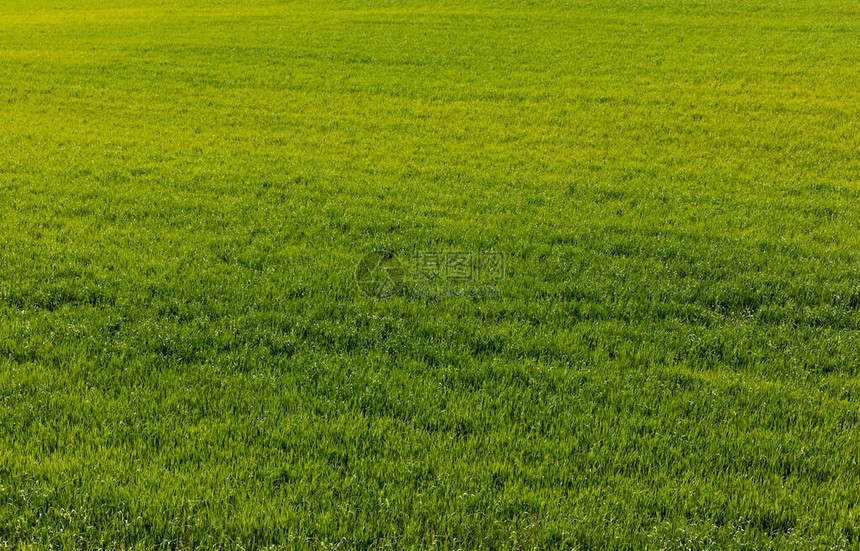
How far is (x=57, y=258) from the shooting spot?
909 cm

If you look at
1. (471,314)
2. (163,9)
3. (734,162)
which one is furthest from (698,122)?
(163,9)

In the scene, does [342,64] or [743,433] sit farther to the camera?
[342,64]

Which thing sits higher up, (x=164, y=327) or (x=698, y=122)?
(x=698, y=122)

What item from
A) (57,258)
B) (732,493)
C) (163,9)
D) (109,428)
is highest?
A: (163,9)

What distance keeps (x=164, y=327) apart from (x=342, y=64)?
20.9 meters

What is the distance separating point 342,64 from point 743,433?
23.5 metres

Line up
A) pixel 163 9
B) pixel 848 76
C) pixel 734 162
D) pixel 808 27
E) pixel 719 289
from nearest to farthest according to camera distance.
A: 1. pixel 719 289
2. pixel 734 162
3. pixel 848 76
4. pixel 808 27
5. pixel 163 9

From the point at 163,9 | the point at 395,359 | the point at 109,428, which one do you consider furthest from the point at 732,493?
the point at 163,9

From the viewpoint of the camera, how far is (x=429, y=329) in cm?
777

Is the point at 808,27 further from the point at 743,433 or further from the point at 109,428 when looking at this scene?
the point at 109,428

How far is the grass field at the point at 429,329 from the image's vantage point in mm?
4910

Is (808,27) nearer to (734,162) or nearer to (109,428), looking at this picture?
(734,162)

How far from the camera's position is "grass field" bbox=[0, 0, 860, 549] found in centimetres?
491

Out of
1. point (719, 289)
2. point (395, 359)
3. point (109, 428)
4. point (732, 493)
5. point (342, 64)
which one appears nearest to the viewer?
point (732, 493)
